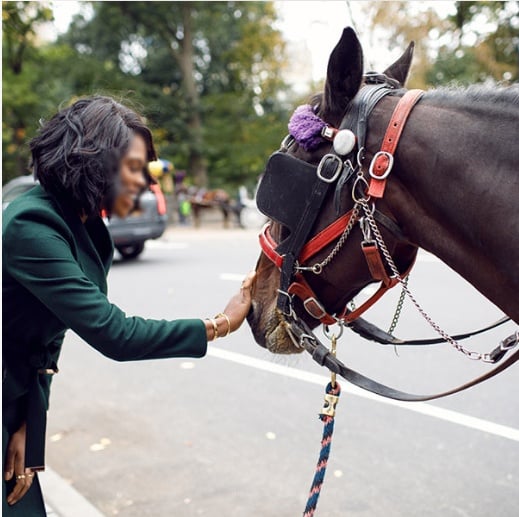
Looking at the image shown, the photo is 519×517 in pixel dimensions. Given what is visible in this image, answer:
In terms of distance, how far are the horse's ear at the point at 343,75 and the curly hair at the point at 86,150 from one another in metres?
0.56

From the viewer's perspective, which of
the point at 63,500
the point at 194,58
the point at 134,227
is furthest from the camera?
the point at 194,58

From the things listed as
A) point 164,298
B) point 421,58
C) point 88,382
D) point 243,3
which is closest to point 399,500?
point 88,382

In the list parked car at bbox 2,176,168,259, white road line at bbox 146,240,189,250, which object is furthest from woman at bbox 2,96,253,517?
white road line at bbox 146,240,189,250

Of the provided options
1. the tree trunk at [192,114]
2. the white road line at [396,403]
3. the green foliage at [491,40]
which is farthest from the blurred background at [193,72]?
the white road line at [396,403]

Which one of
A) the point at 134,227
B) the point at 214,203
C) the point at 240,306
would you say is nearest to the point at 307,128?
the point at 240,306

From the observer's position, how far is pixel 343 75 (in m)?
1.72

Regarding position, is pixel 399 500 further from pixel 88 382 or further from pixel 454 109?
pixel 88 382

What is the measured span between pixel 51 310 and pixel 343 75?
1.05 meters

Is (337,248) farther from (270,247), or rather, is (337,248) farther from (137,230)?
(137,230)

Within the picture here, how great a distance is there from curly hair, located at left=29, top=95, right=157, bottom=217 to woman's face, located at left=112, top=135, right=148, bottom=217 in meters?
0.02

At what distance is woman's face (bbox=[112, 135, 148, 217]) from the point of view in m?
1.80

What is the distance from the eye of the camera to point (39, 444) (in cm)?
204

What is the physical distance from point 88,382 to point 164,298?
2959mm

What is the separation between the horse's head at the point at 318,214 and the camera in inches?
68.1
